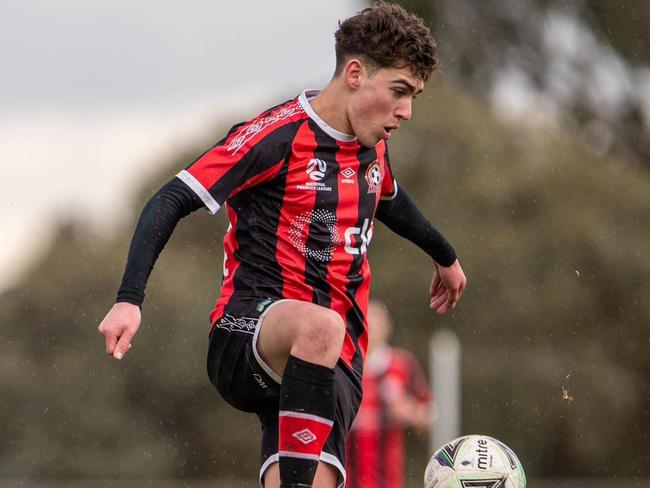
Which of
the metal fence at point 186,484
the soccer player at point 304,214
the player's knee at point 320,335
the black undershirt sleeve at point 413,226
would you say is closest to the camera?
the player's knee at point 320,335

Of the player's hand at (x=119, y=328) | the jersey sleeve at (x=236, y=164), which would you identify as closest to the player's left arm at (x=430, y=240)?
the jersey sleeve at (x=236, y=164)

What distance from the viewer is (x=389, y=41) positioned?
14.3ft

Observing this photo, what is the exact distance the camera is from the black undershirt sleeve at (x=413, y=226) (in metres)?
4.96

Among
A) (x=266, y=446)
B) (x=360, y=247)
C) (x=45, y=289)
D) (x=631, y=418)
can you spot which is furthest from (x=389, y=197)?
(x=45, y=289)

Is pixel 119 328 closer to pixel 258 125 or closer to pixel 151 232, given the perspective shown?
pixel 151 232

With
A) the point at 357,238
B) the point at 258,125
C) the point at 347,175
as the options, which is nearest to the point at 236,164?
the point at 258,125

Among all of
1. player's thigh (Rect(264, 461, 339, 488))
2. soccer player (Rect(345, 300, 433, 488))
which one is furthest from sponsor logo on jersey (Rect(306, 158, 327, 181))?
soccer player (Rect(345, 300, 433, 488))

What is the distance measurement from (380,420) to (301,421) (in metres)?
4.82

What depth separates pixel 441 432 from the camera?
55.9 feet

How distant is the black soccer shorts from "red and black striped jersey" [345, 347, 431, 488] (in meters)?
4.04

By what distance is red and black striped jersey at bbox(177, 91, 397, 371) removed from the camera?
4336 mm

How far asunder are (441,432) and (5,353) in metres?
7.72

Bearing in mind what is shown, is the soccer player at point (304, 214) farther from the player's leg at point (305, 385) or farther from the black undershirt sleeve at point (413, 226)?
the black undershirt sleeve at point (413, 226)

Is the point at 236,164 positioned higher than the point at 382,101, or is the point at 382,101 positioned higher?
the point at 382,101
